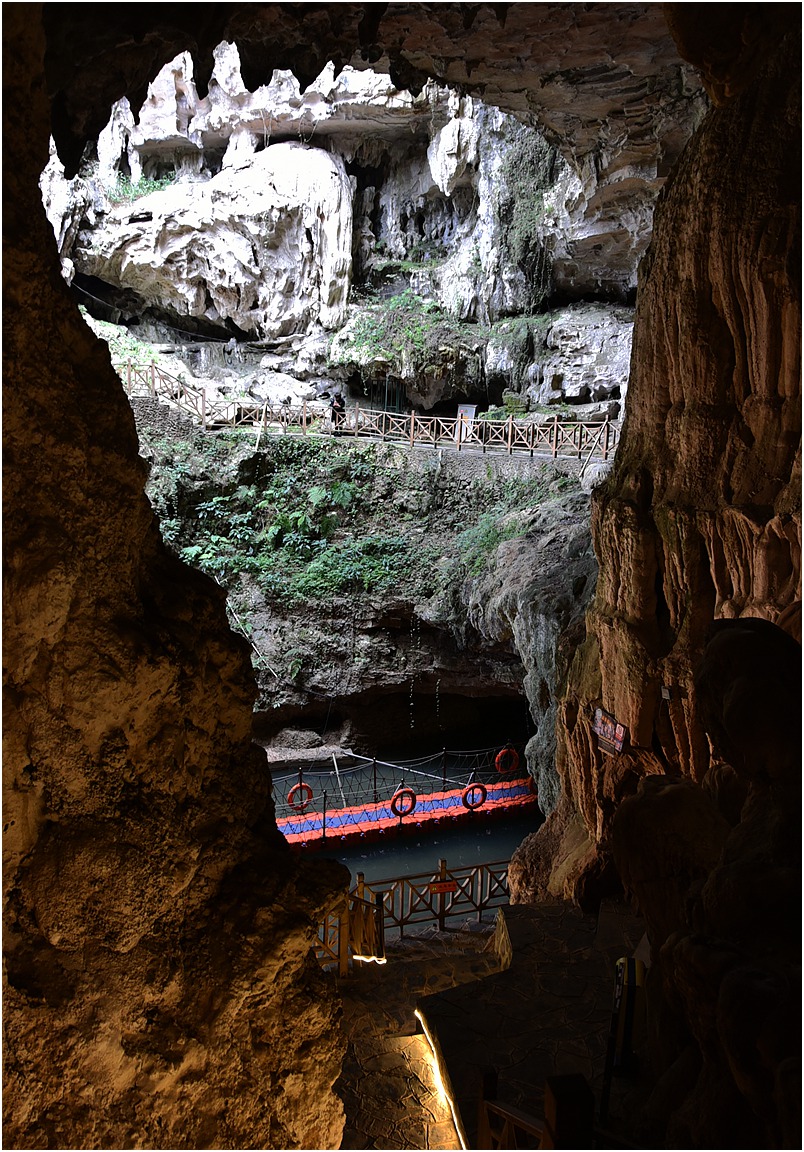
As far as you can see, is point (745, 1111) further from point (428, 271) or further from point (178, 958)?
point (428, 271)

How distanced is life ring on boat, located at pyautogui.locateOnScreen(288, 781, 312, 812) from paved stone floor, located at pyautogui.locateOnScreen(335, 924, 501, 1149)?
4560mm

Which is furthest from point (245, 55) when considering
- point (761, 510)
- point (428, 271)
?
point (428, 271)

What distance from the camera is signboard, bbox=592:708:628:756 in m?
8.71

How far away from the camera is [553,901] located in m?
9.52

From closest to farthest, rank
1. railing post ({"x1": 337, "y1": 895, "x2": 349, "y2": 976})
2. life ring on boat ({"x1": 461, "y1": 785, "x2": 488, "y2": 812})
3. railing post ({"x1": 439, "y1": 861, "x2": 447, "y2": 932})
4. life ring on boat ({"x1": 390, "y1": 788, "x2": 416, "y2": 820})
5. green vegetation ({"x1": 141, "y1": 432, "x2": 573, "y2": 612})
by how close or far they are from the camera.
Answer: railing post ({"x1": 337, "y1": 895, "x2": 349, "y2": 976}) → railing post ({"x1": 439, "y1": 861, "x2": 447, "y2": 932}) → life ring on boat ({"x1": 390, "y1": 788, "x2": 416, "y2": 820}) → life ring on boat ({"x1": 461, "y1": 785, "x2": 488, "y2": 812}) → green vegetation ({"x1": 141, "y1": 432, "x2": 573, "y2": 612})

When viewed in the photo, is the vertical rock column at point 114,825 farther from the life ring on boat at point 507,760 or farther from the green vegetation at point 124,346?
the green vegetation at point 124,346

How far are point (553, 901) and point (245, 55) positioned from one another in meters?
10.6

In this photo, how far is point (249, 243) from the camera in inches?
954

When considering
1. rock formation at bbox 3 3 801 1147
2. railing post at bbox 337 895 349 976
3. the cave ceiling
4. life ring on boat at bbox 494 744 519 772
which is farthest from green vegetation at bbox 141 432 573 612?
rock formation at bbox 3 3 801 1147

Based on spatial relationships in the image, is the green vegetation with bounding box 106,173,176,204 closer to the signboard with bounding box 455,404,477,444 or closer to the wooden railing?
the signboard with bounding box 455,404,477,444

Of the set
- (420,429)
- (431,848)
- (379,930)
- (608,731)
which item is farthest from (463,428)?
(379,930)

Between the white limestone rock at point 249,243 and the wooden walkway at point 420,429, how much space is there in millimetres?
5494

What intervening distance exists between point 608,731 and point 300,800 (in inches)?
285

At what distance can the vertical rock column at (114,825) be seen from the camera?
3.54 meters
